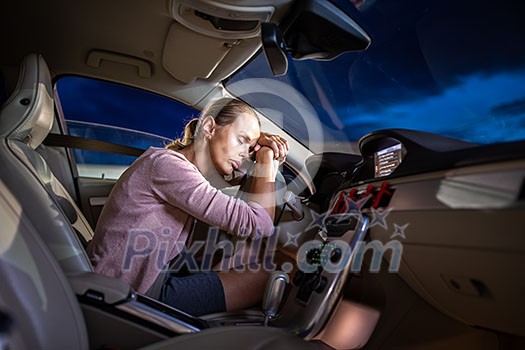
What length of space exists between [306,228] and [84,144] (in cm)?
116

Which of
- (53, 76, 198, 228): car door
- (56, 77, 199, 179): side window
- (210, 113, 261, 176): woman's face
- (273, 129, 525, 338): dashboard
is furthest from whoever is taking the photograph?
(56, 77, 199, 179): side window

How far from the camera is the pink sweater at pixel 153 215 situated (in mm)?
1070

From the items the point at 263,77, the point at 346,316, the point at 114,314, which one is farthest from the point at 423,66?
the point at 114,314

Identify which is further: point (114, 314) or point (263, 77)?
point (263, 77)

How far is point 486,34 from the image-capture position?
1.27 meters

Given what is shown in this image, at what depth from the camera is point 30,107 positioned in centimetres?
108

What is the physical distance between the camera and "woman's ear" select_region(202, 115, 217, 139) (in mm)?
1360

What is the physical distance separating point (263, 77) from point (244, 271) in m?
1.08

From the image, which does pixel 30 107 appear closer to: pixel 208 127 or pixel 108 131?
pixel 208 127

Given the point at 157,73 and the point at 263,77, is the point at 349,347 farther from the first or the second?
the point at 157,73

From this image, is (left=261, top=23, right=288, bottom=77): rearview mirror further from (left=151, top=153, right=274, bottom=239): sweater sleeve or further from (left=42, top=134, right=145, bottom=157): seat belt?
(left=42, top=134, right=145, bottom=157): seat belt

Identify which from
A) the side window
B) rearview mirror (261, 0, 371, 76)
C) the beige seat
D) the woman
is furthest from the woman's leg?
the side window

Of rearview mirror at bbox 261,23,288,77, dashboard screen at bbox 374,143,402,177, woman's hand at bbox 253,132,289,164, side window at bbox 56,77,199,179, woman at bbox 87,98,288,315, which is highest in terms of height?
rearview mirror at bbox 261,23,288,77

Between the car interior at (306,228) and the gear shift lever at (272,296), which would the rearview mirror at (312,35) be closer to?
the car interior at (306,228)
